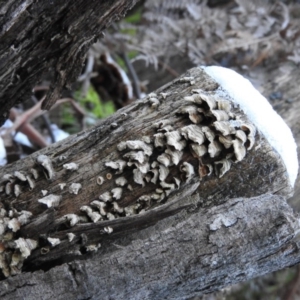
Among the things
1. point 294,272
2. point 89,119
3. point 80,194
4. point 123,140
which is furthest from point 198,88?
point 294,272

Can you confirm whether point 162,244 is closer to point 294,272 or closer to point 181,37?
point 181,37

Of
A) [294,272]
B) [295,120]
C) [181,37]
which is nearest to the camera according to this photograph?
[295,120]

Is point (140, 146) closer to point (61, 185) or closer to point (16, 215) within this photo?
point (61, 185)

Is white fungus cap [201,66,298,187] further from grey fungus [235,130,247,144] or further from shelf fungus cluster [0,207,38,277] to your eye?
shelf fungus cluster [0,207,38,277]

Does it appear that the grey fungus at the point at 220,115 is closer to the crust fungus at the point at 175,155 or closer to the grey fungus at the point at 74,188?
the crust fungus at the point at 175,155

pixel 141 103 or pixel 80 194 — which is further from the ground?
pixel 141 103

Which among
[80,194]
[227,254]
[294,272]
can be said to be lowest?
[294,272]

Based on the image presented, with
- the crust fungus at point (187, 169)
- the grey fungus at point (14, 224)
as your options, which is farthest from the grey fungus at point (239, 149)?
the grey fungus at point (14, 224)
